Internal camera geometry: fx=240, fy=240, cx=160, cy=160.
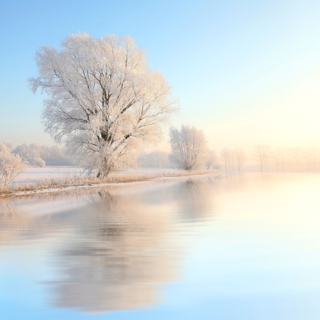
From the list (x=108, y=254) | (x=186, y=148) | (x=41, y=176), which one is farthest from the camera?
(x=186, y=148)

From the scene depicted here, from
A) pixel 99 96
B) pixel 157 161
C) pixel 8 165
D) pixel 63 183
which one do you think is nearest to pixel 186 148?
pixel 99 96

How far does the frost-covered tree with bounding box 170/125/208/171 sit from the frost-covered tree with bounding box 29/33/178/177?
22.4 metres

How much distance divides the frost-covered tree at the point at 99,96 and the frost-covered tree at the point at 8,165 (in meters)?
5.21

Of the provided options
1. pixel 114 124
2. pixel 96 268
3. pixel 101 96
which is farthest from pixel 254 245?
pixel 101 96

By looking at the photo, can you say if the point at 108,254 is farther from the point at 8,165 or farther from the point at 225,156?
the point at 225,156

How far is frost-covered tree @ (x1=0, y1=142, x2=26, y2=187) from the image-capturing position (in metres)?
9.40

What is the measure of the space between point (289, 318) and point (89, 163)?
49.3ft

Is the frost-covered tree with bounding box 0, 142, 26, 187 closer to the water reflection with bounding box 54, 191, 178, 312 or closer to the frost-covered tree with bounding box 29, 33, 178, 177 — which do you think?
the frost-covered tree with bounding box 29, 33, 178, 177

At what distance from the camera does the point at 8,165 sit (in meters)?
9.48

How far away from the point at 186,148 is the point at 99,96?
995 inches

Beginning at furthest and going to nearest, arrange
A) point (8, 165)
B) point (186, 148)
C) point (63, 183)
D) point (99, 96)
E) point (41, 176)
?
point (186, 148) → point (41, 176) → point (99, 96) → point (63, 183) → point (8, 165)

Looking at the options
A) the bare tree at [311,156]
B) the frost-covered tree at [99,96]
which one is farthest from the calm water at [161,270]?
the bare tree at [311,156]

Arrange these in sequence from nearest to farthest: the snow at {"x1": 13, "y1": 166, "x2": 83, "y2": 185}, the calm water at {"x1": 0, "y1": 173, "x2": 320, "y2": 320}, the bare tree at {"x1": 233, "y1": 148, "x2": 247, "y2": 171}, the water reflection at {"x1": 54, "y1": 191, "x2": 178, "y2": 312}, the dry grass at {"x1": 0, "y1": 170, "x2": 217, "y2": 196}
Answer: the calm water at {"x1": 0, "y1": 173, "x2": 320, "y2": 320} → the water reflection at {"x1": 54, "y1": 191, "x2": 178, "y2": 312} → the dry grass at {"x1": 0, "y1": 170, "x2": 217, "y2": 196} → the snow at {"x1": 13, "y1": 166, "x2": 83, "y2": 185} → the bare tree at {"x1": 233, "y1": 148, "x2": 247, "y2": 171}

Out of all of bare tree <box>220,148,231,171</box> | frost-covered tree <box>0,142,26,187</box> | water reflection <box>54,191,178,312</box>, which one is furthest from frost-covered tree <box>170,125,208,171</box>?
bare tree <box>220,148,231,171</box>
